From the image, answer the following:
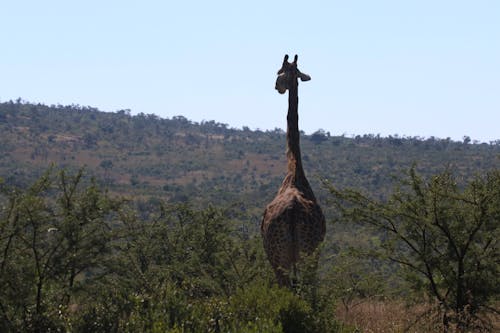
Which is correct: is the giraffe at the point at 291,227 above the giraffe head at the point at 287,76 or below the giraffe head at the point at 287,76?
below

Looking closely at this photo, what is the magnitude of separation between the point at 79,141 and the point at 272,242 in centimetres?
11478

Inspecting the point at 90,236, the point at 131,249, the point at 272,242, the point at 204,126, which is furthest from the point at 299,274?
the point at 204,126

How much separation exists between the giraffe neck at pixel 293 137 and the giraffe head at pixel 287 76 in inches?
4.5

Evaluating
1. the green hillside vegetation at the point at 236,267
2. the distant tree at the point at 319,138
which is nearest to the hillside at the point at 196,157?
the distant tree at the point at 319,138

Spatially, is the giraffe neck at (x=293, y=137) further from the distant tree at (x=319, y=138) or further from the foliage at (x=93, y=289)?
the distant tree at (x=319, y=138)

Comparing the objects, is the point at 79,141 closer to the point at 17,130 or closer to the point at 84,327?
the point at 17,130

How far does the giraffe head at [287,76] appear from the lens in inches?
551

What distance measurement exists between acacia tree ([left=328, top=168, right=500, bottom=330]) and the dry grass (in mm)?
270

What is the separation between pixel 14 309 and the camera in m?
10.5

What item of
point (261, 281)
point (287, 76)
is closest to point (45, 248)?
point (261, 281)

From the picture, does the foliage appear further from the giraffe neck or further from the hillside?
the hillside

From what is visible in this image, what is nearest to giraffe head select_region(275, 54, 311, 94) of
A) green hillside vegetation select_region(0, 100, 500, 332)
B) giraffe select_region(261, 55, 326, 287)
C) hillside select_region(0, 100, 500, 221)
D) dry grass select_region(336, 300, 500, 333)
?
giraffe select_region(261, 55, 326, 287)

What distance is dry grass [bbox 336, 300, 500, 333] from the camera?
35.8ft

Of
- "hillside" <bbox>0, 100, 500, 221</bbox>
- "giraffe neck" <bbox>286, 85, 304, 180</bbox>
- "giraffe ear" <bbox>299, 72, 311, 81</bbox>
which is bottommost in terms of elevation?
"hillside" <bbox>0, 100, 500, 221</bbox>
